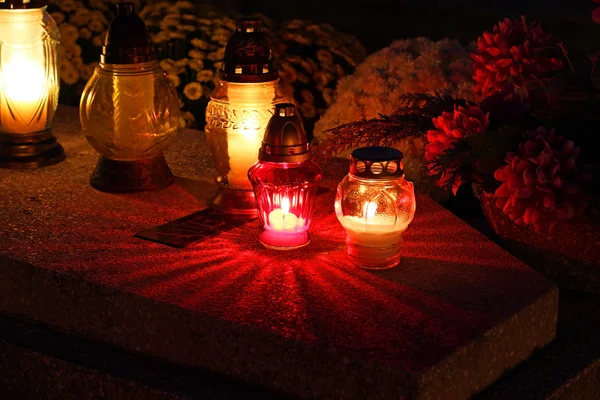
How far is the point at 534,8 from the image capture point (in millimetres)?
7551

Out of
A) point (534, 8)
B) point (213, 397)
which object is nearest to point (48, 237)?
point (213, 397)

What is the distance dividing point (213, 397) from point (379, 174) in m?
0.71

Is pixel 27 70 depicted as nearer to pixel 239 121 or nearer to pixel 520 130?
pixel 239 121

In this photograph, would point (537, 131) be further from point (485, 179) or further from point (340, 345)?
point (340, 345)

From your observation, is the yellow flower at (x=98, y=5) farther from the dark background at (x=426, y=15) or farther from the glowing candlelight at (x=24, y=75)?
the dark background at (x=426, y=15)

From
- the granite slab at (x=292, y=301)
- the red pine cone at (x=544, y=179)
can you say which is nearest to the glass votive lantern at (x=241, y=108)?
the granite slab at (x=292, y=301)

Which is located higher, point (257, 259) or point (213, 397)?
point (257, 259)

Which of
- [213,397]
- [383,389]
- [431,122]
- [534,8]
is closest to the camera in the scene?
[383,389]

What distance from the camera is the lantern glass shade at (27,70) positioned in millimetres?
3467

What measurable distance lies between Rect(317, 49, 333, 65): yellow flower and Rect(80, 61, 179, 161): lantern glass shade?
4.53 feet

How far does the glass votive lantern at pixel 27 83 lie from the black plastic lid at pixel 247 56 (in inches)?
37.1

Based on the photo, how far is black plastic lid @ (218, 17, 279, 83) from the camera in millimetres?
2889

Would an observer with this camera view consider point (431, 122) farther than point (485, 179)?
Yes

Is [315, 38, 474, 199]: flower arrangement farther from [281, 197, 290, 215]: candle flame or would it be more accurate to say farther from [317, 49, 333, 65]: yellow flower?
[281, 197, 290, 215]: candle flame
